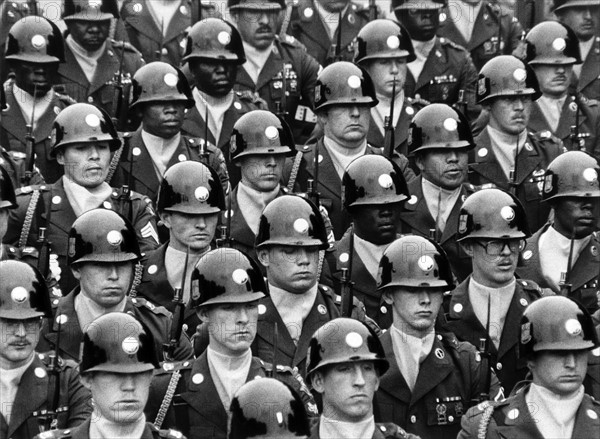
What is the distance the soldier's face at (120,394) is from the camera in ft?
51.5

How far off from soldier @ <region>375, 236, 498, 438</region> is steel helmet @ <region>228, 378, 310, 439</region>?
203cm

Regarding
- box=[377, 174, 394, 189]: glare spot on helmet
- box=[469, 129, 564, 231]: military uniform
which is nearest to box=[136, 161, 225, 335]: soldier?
box=[377, 174, 394, 189]: glare spot on helmet

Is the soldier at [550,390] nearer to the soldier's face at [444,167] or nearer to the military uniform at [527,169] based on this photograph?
the soldier's face at [444,167]

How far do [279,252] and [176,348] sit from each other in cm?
110

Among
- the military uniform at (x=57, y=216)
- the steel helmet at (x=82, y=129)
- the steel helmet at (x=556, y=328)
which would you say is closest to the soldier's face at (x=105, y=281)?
the military uniform at (x=57, y=216)

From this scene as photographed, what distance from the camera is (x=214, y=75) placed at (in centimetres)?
2167

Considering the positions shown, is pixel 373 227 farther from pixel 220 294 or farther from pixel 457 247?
pixel 220 294

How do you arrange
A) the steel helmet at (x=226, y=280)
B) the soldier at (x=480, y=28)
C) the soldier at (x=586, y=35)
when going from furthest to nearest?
the soldier at (x=480, y=28) → the soldier at (x=586, y=35) → the steel helmet at (x=226, y=280)

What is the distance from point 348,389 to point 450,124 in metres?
4.87

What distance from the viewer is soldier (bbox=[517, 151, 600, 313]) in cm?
1933

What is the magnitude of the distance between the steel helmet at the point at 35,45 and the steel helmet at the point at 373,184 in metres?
3.32

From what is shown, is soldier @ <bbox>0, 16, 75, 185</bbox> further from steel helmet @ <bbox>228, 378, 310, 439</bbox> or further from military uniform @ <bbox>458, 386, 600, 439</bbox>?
steel helmet @ <bbox>228, 378, 310, 439</bbox>

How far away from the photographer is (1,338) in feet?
55.0

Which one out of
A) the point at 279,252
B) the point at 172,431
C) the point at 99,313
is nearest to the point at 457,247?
the point at 279,252
